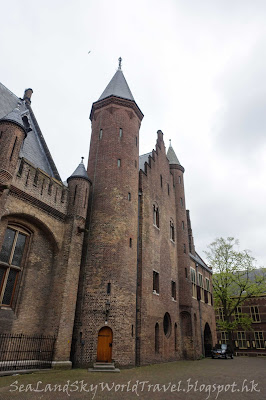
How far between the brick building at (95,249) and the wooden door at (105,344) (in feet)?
0.17

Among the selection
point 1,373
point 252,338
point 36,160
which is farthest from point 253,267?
point 1,373

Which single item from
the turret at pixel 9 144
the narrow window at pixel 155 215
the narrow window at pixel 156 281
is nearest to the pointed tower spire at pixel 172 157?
the narrow window at pixel 155 215

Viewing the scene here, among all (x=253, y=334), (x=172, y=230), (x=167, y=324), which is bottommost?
(x=167, y=324)

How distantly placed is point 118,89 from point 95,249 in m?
14.7

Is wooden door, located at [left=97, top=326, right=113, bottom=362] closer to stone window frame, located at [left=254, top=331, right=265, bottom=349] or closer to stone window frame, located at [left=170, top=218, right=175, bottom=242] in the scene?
stone window frame, located at [left=170, top=218, right=175, bottom=242]

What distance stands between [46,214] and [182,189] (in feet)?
63.5

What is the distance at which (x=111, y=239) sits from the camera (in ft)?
60.6

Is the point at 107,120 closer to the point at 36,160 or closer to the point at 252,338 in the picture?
the point at 36,160

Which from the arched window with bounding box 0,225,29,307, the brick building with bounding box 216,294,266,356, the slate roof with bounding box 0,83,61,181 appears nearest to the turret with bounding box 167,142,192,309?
the slate roof with bounding box 0,83,61,181

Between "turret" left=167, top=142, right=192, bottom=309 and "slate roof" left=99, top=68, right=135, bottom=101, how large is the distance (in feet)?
34.9

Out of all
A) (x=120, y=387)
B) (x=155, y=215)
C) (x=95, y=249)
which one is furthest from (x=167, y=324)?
(x=120, y=387)

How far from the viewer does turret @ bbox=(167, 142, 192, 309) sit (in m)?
26.8

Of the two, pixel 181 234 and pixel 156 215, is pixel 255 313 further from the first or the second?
pixel 156 215

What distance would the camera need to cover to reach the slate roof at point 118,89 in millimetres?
24422
